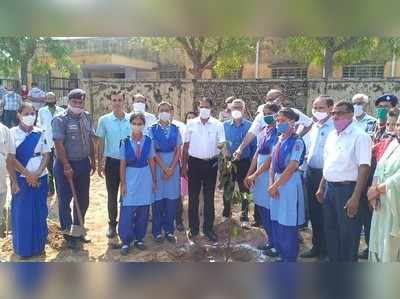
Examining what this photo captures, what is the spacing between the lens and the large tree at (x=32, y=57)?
40.8ft

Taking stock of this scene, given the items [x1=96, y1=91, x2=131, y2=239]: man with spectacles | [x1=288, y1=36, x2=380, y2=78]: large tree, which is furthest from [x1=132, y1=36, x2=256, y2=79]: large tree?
[x1=96, y1=91, x2=131, y2=239]: man with spectacles

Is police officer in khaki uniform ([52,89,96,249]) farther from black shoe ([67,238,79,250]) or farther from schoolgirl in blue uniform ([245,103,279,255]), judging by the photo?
schoolgirl in blue uniform ([245,103,279,255])

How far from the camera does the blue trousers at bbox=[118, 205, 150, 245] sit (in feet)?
13.7

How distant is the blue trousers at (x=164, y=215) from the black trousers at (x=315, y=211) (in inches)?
57.8

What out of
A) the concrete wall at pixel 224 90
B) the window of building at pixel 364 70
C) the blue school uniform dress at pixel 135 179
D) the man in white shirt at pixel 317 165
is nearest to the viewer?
the man in white shirt at pixel 317 165

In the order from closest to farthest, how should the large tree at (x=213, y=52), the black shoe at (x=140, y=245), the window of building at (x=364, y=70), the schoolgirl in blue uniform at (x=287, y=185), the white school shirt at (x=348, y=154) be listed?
the white school shirt at (x=348, y=154), the schoolgirl in blue uniform at (x=287, y=185), the black shoe at (x=140, y=245), the large tree at (x=213, y=52), the window of building at (x=364, y=70)

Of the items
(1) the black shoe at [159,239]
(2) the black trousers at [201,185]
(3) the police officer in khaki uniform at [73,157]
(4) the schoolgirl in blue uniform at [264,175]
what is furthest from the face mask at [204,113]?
(1) the black shoe at [159,239]

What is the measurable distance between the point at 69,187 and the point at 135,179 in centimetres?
77

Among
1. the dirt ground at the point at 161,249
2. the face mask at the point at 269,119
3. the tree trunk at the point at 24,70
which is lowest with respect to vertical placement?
the dirt ground at the point at 161,249

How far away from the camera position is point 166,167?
444cm

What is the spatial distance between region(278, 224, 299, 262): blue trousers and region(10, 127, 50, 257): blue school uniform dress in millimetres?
2340

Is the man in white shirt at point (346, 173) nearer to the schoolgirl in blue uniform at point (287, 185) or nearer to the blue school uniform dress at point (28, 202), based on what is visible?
the schoolgirl in blue uniform at point (287, 185)

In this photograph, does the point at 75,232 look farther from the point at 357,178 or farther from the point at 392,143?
the point at 392,143
